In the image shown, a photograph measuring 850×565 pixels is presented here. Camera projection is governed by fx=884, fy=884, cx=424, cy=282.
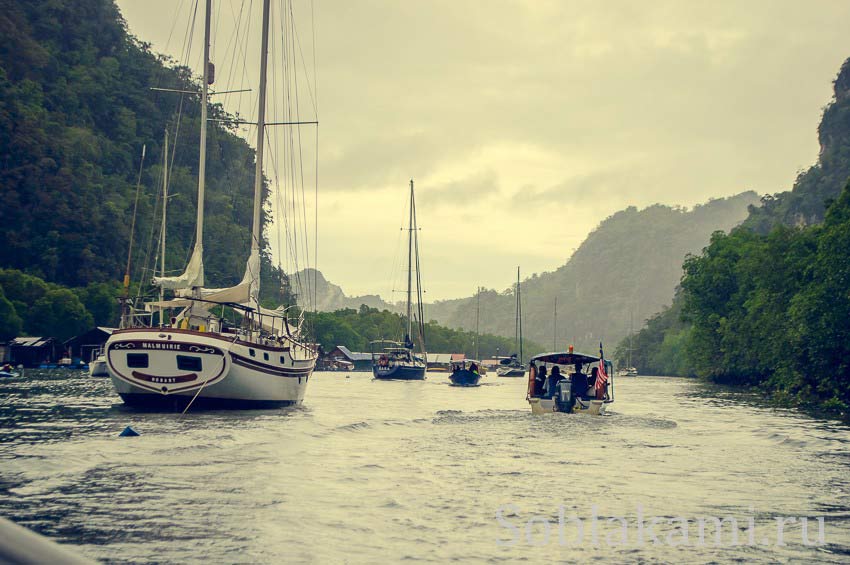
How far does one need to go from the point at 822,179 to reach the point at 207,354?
5826 inches

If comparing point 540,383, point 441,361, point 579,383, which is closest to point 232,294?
point 540,383

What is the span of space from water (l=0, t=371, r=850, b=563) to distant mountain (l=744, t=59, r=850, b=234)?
13237cm

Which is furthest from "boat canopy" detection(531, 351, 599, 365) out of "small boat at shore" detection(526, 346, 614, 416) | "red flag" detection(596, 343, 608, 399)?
"red flag" detection(596, 343, 608, 399)

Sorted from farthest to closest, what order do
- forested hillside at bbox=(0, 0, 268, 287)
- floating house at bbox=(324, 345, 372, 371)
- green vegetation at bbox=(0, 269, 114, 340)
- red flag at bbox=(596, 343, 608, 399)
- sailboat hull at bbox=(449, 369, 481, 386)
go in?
floating house at bbox=(324, 345, 372, 371) < forested hillside at bbox=(0, 0, 268, 287) < green vegetation at bbox=(0, 269, 114, 340) < sailboat hull at bbox=(449, 369, 481, 386) < red flag at bbox=(596, 343, 608, 399)

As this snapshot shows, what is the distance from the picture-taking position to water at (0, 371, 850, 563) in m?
13.4

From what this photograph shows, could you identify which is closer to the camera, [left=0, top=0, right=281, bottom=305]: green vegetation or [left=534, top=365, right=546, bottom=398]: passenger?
[left=534, top=365, right=546, bottom=398]: passenger

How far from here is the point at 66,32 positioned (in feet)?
599

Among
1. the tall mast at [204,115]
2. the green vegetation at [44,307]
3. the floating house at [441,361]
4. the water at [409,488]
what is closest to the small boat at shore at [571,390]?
the water at [409,488]

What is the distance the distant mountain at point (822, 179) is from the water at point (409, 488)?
132367 mm

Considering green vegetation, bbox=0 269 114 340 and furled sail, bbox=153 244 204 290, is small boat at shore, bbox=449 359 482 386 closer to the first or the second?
green vegetation, bbox=0 269 114 340

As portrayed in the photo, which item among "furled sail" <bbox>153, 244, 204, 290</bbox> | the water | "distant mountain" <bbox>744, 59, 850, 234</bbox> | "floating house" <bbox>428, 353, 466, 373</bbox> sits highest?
"distant mountain" <bbox>744, 59, 850, 234</bbox>

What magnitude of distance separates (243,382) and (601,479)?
20268mm

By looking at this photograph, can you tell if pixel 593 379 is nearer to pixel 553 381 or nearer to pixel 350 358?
pixel 553 381

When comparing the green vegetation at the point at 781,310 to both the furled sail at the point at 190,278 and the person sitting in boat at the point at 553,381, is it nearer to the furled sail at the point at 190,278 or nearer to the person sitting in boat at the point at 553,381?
the person sitting in boat at the point at 553,381
